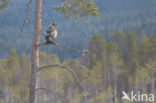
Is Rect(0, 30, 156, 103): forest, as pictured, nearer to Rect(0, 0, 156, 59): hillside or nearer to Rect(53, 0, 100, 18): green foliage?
Rect(53, 0, 100, 18): green foliage

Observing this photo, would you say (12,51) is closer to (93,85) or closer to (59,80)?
(59,80)

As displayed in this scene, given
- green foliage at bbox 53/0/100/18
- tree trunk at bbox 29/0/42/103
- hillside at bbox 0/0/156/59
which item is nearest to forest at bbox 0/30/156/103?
green foliage at bbox 53/0/100/18

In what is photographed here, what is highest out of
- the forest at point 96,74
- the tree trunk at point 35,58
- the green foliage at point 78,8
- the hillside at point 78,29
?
the hillside at point 78,29

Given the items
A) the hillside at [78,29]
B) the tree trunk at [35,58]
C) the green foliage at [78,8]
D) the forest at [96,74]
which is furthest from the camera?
the hillside at [78,29]

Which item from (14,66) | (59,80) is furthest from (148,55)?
(14,66)

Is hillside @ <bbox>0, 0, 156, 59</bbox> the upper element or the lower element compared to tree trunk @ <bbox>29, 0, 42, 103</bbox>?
upper

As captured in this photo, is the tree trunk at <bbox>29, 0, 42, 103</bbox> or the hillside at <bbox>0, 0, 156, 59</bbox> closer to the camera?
the tree trunk at <bbox>29, 0, 42, 103</bbox>

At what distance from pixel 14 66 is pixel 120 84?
1684cm

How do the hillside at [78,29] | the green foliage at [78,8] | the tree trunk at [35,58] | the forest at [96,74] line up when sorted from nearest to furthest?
the tree trunk at [35,58] < the green foliage at [78,8] < the forest at [96,74] < the hillside at [78,29]

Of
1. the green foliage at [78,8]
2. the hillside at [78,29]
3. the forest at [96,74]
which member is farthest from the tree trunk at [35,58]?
the hillside at [78,29]

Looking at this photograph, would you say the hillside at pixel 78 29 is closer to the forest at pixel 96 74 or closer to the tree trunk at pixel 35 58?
the forest at pixel 96 74

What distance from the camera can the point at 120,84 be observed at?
39.6 m

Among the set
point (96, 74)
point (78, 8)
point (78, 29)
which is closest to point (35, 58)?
point (78, 8)

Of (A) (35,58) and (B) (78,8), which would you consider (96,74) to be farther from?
(A) (35,58)
